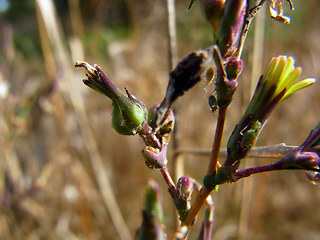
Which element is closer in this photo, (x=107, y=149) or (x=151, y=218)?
(x=151, y=218)

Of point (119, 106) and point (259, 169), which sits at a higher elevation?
point (119, 106)

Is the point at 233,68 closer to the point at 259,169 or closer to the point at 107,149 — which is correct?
the point at 259,169

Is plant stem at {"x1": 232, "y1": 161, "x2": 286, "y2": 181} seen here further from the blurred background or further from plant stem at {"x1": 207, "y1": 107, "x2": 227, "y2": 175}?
the blurred background

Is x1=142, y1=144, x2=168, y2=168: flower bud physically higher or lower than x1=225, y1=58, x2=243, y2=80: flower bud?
lower

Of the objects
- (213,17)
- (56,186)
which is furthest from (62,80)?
(213,17)

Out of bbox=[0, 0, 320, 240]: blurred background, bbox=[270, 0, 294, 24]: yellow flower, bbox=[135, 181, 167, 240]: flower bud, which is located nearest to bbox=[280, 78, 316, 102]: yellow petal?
bbox=[270, 0, 294, 24]: yellow flower

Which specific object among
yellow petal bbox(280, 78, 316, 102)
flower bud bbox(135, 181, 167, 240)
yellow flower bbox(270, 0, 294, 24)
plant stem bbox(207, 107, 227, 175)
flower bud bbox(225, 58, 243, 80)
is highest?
yellow flower bbox(270, 0, 294, 24)

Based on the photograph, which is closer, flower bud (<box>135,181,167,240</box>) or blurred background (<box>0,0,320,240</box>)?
flower bud (<box>135,181,167,240</box>)

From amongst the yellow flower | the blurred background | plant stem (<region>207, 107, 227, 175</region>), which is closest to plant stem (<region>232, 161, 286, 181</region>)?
plant stem (<region>207, 107, 227, 175</region>)

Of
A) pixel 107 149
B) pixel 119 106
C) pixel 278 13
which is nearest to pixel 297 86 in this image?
pixel 278 13
